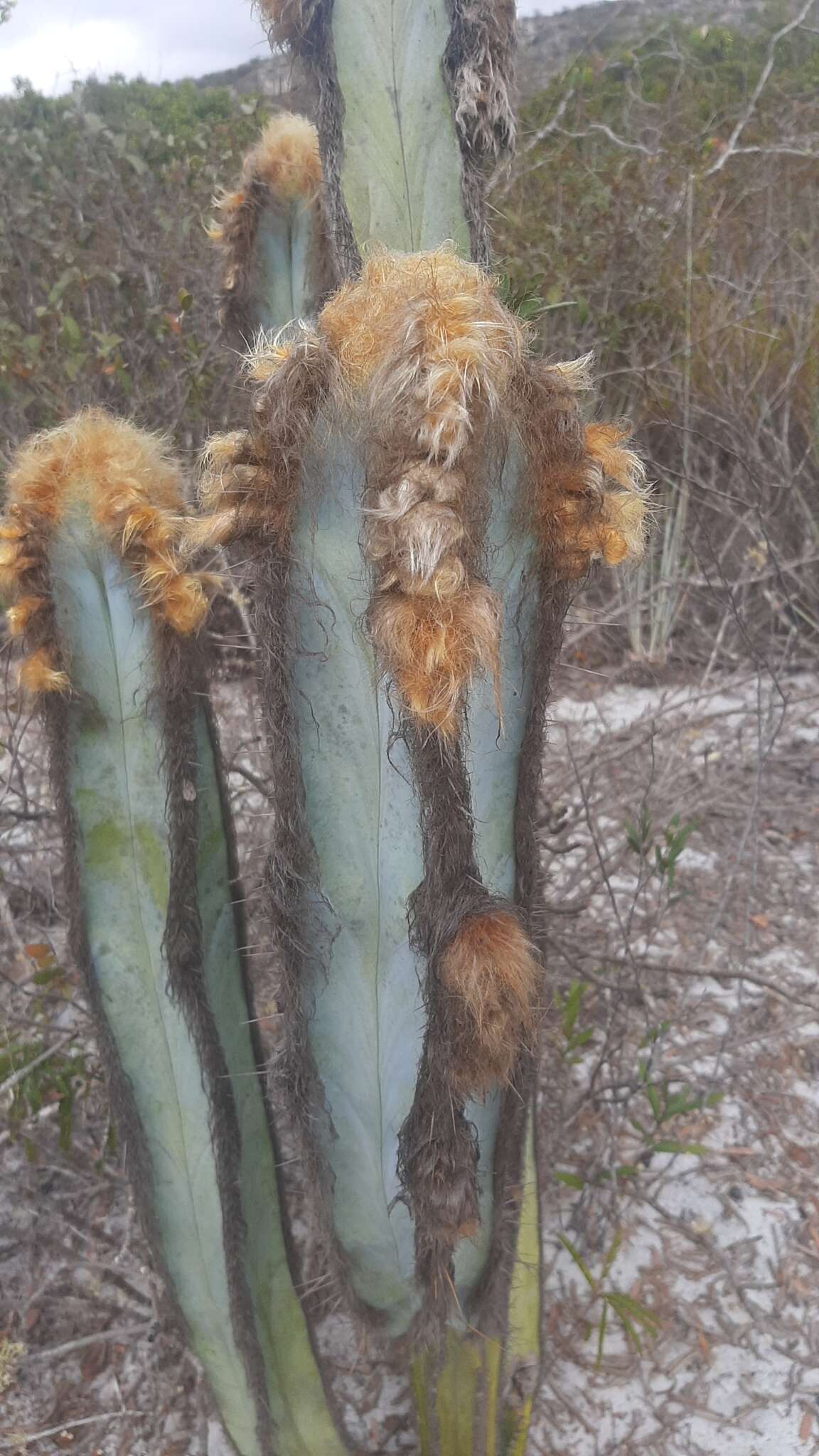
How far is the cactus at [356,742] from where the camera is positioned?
72 cm

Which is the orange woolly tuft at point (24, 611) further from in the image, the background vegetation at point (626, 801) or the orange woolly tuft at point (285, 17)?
the orange woolly tuft at point (285, 17)

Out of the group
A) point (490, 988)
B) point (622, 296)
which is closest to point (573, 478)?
point (490, 988)

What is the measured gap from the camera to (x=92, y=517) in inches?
35.8

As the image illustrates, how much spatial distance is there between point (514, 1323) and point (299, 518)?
99 cm

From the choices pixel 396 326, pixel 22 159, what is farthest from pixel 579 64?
pixel 396 326

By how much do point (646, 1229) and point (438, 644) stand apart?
1344 millimetres

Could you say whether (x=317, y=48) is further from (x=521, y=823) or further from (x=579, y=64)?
(x=579, y=64)

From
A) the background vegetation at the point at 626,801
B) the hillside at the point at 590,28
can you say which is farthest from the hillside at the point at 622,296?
the hillside at the point at 590,28

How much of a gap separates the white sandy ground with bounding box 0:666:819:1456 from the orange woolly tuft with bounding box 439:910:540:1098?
0.74 metres

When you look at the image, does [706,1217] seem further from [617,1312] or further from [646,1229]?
[617,1312]

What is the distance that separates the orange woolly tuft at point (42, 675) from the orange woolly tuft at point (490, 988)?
0.41 m

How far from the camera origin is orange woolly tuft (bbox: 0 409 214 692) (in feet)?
A: 2.95

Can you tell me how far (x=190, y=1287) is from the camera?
110cm

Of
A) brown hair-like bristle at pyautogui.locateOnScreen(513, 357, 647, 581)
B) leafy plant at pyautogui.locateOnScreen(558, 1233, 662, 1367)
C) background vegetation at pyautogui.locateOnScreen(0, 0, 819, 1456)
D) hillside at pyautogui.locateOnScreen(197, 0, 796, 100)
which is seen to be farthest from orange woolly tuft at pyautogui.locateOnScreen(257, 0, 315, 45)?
hillside at pyautogui.locateOnScreen(197, 0, 796, 100)
